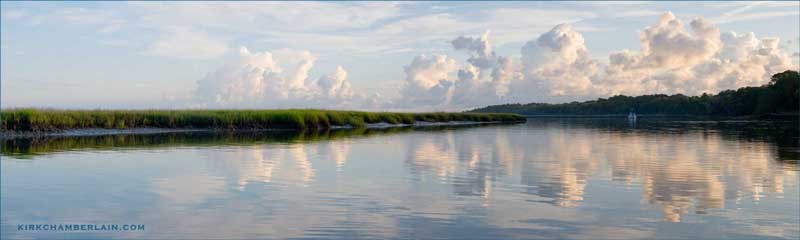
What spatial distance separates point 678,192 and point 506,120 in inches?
3999

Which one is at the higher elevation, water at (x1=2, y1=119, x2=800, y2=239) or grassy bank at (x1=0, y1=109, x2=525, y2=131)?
grassy bank at (x1=0, y1=109, x2=525, y2=131)

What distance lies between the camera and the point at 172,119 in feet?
172

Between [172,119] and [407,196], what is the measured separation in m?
41.5

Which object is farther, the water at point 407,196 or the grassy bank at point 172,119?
the grassy bank at point 172,119

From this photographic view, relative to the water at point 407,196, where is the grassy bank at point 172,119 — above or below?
above

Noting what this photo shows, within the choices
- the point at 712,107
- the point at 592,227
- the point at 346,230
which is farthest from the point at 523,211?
the point at 712,107

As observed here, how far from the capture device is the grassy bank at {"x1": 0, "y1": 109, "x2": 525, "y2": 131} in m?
42.8

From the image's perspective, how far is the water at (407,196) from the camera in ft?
36.3

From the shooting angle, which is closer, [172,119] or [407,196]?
[407,196]

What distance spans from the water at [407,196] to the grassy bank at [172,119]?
19.5 metres

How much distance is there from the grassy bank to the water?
1947 cm

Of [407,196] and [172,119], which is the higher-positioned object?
[172,119]

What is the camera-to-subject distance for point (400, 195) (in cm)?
1501

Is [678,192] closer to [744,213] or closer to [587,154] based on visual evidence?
[744,213]
